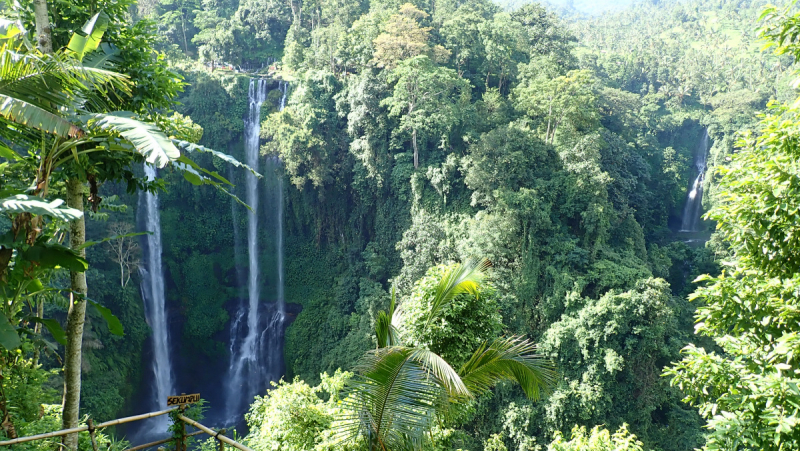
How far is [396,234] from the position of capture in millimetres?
21062

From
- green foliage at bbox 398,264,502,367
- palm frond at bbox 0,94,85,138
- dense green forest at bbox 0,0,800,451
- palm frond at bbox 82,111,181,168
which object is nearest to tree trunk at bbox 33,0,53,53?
dense green forest at bbox 0,0,800,451

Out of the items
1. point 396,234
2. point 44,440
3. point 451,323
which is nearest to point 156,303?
point 396,234

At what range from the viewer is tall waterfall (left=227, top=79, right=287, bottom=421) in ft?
72.0

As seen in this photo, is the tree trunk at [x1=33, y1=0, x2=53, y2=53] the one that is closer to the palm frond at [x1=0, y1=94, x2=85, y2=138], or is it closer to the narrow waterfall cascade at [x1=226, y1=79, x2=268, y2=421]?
the palm frond at [x1=0, y1=94, x2=85, y2=138]

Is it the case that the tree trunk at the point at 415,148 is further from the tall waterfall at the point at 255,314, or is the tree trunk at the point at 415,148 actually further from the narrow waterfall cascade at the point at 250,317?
the narrow waterfall cascade at the point at 250,317

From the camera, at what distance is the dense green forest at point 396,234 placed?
13.6ft

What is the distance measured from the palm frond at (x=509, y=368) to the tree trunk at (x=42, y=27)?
16.4ft

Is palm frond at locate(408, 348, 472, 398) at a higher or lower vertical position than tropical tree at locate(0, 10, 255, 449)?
lower

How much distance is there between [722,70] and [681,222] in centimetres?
2008

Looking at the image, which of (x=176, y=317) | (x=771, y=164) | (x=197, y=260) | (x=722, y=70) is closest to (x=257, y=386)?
(x=176, y=317)

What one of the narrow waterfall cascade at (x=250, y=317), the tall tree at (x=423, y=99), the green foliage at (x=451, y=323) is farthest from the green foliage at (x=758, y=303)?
the narrow waterfall cascade at (x=250, y=317)

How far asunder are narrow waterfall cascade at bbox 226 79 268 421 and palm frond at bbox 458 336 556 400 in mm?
17557

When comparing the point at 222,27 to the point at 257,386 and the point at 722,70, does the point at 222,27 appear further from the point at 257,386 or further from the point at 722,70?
the point at 722,70

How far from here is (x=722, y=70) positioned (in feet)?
134
